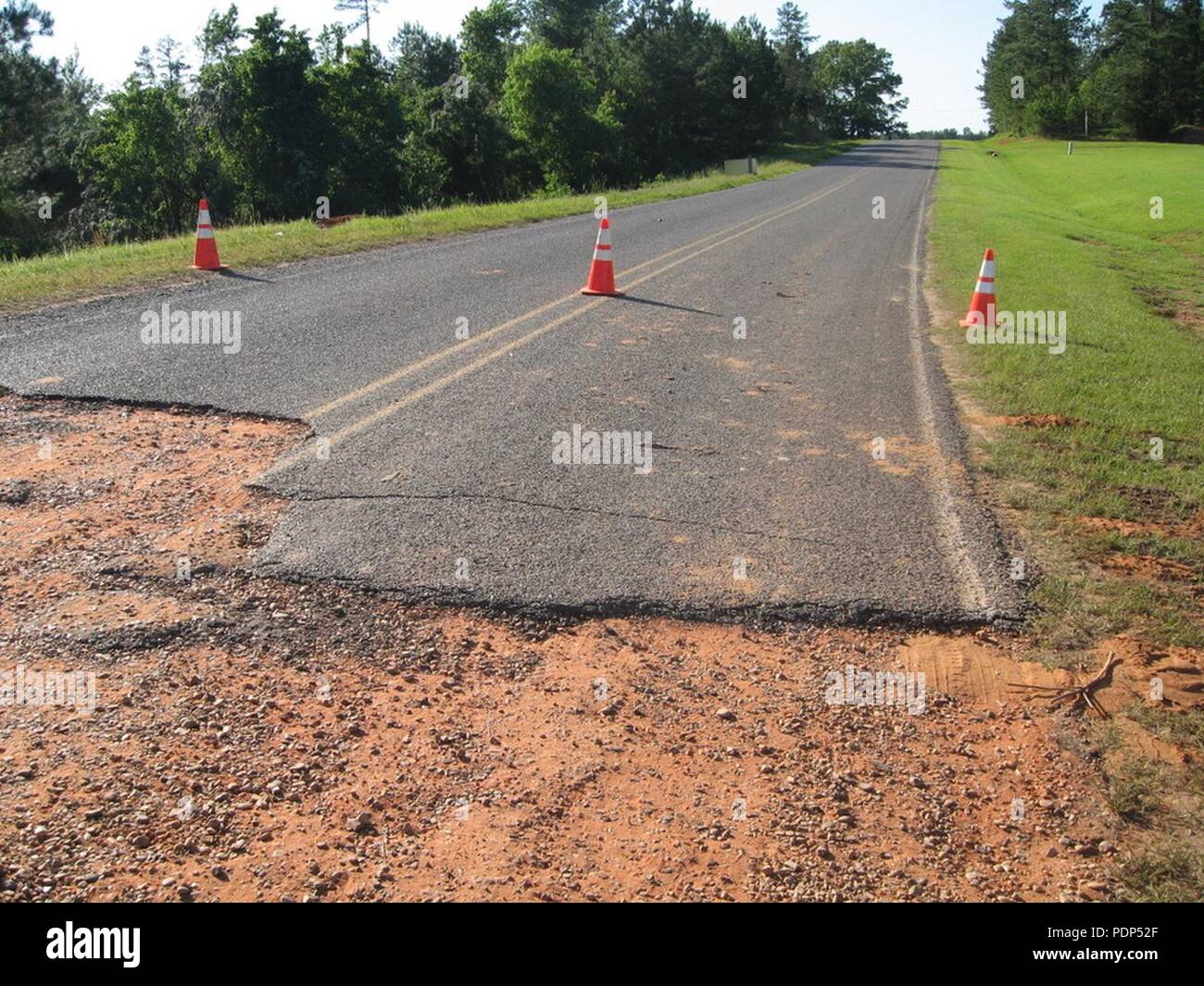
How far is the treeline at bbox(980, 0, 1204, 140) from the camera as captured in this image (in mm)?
65438

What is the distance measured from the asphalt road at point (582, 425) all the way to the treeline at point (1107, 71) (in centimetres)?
6620

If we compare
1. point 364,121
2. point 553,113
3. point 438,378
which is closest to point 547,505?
point 438,378

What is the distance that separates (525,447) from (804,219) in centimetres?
1859

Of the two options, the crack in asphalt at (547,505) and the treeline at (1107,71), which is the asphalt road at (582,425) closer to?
the crack in asphalt at (547,505)

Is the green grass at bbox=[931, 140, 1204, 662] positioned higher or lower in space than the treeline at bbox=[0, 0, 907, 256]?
lower

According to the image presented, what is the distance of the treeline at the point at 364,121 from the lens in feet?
120

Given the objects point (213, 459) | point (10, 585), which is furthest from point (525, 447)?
point (10, 585)

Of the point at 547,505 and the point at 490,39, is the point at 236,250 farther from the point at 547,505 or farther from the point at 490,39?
the point at 490,39

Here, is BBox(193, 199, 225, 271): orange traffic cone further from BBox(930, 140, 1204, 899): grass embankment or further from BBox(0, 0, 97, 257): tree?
BBox(0, 0, 97, 257): tree

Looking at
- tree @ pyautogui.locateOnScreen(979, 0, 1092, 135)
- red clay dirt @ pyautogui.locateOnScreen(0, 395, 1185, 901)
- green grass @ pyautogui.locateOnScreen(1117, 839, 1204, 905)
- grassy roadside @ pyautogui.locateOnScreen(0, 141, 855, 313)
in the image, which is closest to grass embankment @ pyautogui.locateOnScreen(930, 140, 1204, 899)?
green grass @ pyautogui.locateOnScreen(1117, 839, 1204, 905)

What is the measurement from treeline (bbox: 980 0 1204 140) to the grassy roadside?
59.0 m

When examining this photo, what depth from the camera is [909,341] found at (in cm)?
1023

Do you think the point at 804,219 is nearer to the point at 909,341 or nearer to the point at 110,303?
the point at 909,341

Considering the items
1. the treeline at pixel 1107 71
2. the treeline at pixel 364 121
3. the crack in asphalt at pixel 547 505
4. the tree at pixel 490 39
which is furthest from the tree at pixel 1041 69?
the crack in asphalt at pixel 547 505
